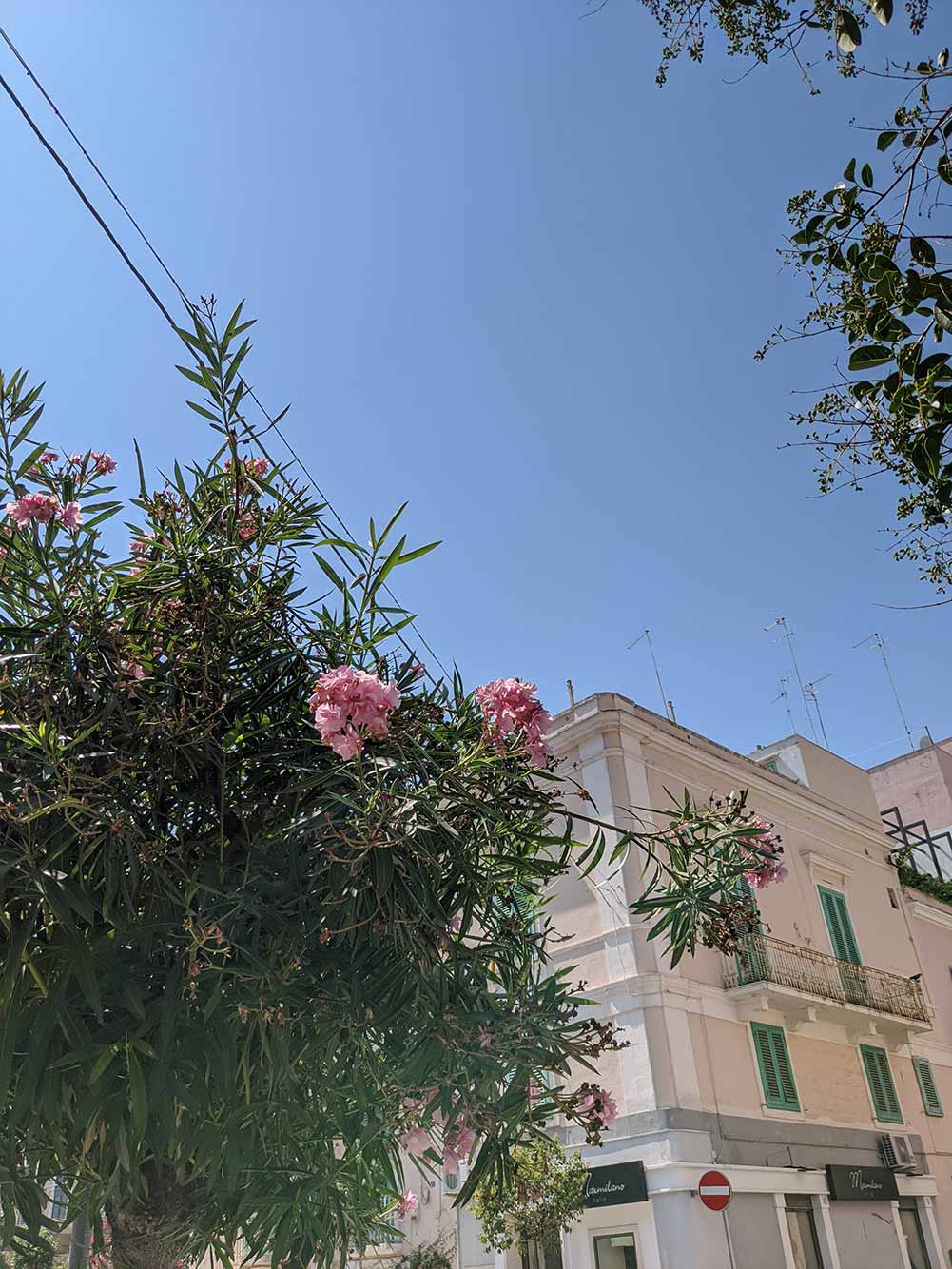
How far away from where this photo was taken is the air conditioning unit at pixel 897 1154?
18844mm

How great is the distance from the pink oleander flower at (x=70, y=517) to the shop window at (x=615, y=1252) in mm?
14701

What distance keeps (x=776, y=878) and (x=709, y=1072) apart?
43.6 ft

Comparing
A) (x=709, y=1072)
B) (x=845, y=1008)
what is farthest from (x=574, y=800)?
(x=845, y=1008)

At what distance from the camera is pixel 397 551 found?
3.92m

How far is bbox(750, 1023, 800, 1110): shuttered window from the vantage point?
17109mm

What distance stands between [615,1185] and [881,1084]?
751cm

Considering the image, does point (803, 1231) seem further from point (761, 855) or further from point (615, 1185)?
point (761, 855)

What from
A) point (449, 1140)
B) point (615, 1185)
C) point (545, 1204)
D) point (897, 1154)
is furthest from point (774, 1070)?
point (449, 1140)

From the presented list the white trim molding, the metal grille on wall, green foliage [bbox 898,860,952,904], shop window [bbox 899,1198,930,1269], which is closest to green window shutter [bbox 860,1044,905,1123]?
shop window [bbox 899,1198,930,1269]

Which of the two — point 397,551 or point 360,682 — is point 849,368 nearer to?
point 397,551

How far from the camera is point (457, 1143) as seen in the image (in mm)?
4098

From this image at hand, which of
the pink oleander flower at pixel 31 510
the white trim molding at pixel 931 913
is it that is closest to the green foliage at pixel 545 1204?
the pink oleander flower at pixel 31 510

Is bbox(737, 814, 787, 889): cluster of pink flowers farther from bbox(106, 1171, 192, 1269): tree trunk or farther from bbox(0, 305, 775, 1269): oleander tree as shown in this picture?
bbox(106, 1171, 192, 1269): tree trunk

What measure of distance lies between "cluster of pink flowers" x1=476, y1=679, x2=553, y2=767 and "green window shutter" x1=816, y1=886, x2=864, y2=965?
61.6 feet
